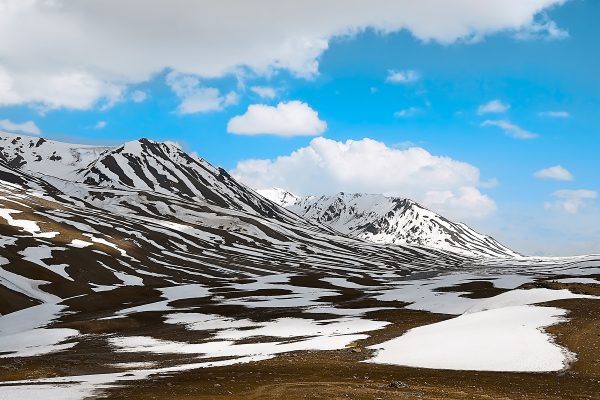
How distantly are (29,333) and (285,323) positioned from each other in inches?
1344

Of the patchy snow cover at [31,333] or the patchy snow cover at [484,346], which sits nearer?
the patchy snow cover at [484,346]

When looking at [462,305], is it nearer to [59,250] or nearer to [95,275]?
[95,275]

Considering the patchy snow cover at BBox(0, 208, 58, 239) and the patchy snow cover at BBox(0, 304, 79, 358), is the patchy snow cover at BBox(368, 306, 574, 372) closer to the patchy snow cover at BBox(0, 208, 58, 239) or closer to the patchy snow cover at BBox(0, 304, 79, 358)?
the patchy snow cover at BBox(0, 304, 79, 358)

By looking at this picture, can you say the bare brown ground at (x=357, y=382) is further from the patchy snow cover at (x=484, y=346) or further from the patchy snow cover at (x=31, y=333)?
the patchy snow cover at (x=31, y=333)

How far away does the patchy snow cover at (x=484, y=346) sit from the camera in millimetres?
36250

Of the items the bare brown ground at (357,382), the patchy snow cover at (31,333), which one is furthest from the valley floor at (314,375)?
the patchy snow cover at (31,333)

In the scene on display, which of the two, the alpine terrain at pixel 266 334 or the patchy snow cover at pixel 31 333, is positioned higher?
the alpine terrain at pixel 266 334

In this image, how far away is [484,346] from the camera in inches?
1630

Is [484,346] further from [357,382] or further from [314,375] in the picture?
[357,382]

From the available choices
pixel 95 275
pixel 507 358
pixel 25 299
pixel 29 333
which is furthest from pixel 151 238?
pixel 507 358

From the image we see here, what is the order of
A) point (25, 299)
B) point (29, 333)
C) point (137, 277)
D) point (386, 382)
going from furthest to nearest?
point (137, 277) < point (25, 299) < point (29, 333) < point (386, 382)

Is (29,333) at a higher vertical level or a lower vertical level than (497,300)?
lower

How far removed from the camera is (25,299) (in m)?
98.1

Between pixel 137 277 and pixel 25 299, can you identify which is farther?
pixel 137 277
